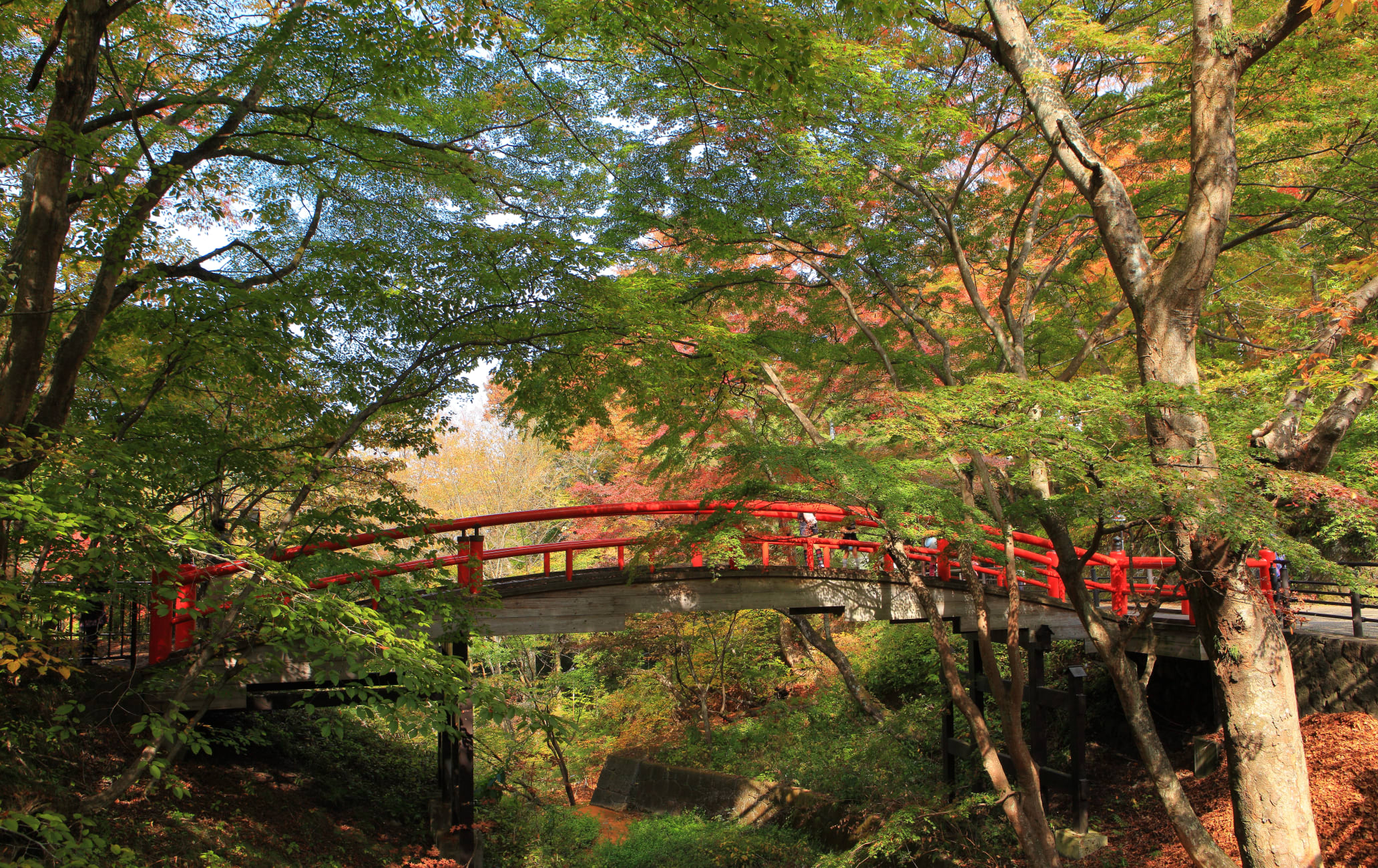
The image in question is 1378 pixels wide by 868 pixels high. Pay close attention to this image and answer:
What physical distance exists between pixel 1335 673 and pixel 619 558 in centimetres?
847

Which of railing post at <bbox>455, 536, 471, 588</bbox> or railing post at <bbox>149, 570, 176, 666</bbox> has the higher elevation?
railing post at <bbox>455, 536, 471, 588</bbox>

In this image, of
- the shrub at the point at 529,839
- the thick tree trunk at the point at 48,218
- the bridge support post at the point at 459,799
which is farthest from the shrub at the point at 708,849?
the thick tree trunk at the point at 48,218

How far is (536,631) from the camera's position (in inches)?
332

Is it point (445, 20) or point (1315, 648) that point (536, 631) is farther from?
point (1315, 648)

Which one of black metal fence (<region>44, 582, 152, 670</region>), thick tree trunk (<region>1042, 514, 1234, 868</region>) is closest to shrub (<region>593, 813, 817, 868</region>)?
thick tree trunk (<region>1042, 514, 1234, 868</region>)

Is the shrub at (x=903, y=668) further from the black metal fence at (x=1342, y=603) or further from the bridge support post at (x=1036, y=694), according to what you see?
the black metal fence at (x=1342, y=603)

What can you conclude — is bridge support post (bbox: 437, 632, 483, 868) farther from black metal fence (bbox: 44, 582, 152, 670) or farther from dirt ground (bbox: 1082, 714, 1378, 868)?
dirt ground (bbox: 1082, 714, 1378, 868)

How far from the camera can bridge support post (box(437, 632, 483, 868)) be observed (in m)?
7.96

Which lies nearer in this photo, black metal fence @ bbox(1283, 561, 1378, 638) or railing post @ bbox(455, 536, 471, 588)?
railing post @ bbox(455, 536, 471, 588)

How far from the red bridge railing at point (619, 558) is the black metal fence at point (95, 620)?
207 mm

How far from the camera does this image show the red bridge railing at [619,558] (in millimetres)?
5629

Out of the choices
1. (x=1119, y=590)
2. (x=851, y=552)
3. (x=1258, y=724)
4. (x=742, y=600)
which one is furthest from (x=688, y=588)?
(x=1119, y=590)

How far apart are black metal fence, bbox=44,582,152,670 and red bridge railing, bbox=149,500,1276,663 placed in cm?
21

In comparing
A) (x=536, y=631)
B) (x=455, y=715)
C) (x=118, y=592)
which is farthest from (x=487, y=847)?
(x=118, y=592)
